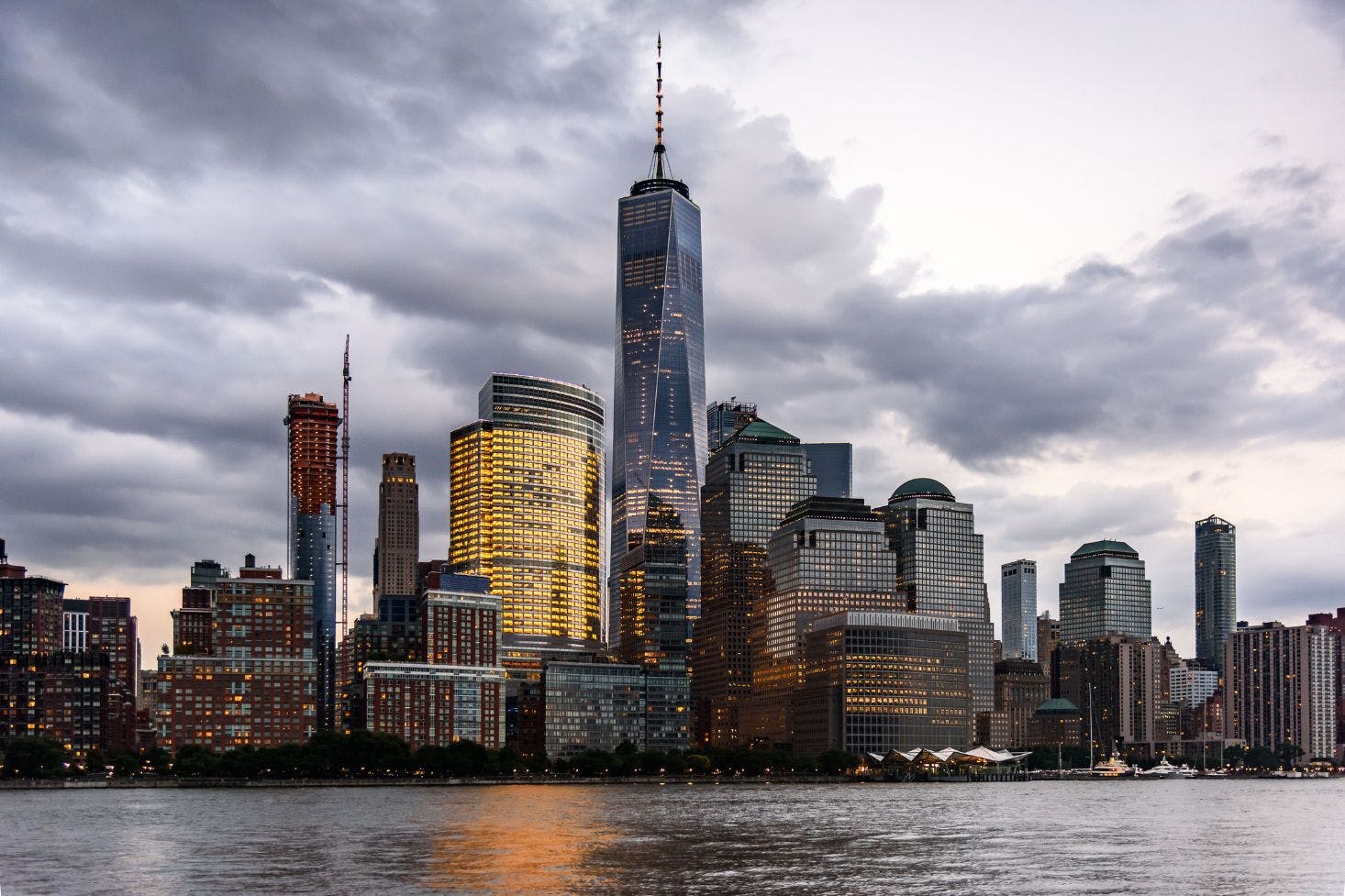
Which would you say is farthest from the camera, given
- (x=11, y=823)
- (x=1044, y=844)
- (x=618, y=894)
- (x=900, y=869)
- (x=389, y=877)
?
(x=11, y=823)

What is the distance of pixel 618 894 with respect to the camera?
10625 cm

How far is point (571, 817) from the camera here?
195875 mm

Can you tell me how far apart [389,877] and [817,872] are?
3311cm

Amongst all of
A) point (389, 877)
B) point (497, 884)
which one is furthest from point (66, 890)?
point (497, 884)

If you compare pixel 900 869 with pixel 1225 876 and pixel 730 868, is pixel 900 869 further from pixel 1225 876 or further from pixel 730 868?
pixel 1225 876

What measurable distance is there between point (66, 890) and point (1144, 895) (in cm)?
7678

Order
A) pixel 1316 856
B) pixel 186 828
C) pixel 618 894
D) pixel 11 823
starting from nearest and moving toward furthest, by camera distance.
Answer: pixel 618 894 → pixel 1316 856 → pixel 186 828 → pixel 11 823

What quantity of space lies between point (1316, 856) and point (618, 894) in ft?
233

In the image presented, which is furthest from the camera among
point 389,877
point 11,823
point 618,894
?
point 11,823

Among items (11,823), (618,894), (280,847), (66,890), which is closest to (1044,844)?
(618,894)

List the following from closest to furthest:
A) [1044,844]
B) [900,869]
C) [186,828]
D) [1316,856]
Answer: [900,869], [1316,856], [1044,844], [186,828]

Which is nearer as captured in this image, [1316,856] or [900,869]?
[900,869]

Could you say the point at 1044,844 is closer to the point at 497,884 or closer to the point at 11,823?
the point at 497,884

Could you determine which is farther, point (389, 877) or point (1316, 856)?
point (1316, 856)
